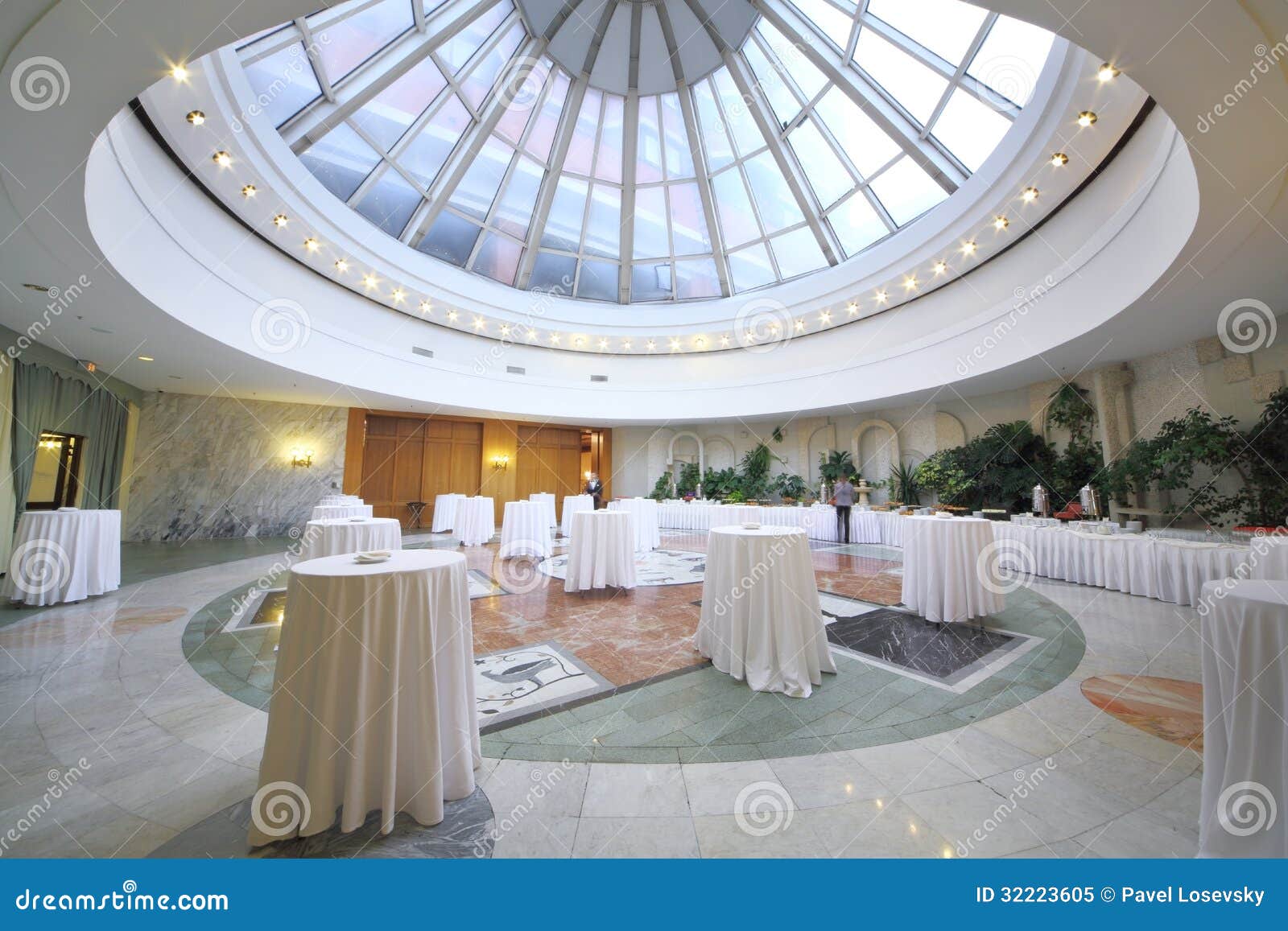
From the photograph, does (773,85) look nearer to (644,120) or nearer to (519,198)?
(644,120)

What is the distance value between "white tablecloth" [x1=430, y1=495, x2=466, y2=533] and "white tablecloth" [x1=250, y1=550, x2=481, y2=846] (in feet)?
35.8

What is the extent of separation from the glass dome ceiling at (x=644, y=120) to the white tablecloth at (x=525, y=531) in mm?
6968

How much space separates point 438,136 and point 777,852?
12.6m

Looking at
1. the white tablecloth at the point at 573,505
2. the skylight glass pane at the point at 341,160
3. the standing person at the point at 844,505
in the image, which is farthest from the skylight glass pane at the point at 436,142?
the standing person at the point at 844,505

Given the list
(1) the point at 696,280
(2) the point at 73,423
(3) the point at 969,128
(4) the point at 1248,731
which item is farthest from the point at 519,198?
(4) the point at 1248,731

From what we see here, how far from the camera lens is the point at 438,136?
9.69 meters

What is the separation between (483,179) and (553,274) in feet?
10.4

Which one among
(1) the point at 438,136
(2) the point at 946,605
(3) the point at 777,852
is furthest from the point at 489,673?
(1) the point at 438,136

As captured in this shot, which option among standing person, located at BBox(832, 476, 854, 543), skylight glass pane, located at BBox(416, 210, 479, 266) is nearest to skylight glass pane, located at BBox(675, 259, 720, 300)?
skylight glass pane, located at BBox(416, 210, 479, 266)

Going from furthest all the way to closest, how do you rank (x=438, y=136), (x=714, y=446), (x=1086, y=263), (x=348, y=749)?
Result: (x=714, y=446)
(x=438, y=136)
(x=1086, y=263)
(x=348, y=749)

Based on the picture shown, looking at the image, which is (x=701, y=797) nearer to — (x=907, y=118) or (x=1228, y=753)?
(x=1228, y=753)

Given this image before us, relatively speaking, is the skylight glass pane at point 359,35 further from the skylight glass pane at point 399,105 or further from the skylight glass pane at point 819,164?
the skylight glass pane at point 819,164

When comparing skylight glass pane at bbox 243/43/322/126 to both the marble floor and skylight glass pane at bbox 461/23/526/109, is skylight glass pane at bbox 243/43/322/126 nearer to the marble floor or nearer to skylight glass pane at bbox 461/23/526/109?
skylight glass pane at bbox 461/23/526/109

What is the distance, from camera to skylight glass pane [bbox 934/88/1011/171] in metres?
7.47
